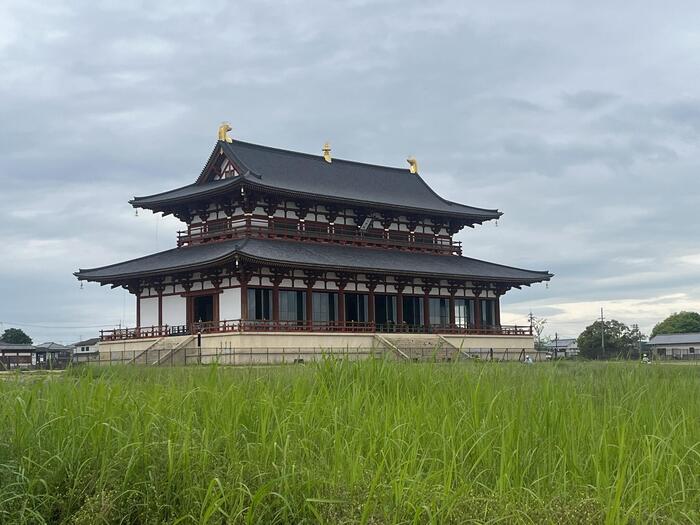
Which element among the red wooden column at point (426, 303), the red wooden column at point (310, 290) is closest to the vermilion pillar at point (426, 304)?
the red wooden column at point (426, 303)

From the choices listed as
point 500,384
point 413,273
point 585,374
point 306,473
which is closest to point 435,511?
point 306,473

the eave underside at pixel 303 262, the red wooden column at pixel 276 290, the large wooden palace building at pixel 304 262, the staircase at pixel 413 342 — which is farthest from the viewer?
the staircase at pixel 413 342

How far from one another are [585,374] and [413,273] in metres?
26.7

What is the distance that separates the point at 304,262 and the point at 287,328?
3.11m

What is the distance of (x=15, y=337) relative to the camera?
8162cm

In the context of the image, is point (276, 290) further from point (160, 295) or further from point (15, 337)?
point (15, 337)

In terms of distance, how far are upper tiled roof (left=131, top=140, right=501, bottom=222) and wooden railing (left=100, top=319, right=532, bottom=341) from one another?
6276 mm

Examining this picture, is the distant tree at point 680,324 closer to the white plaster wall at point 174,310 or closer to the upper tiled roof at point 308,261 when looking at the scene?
the upper tiled roof at point 308,261

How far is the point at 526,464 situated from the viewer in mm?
5984

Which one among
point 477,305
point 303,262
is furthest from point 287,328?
point 477,305

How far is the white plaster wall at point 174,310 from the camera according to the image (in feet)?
121

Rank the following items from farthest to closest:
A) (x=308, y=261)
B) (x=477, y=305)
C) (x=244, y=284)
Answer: (x=477, y=305), (x=308, y=261), (x=244, y=284)

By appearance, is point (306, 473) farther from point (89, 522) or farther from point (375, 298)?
point (375, 298)

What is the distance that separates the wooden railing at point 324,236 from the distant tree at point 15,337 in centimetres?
4951
